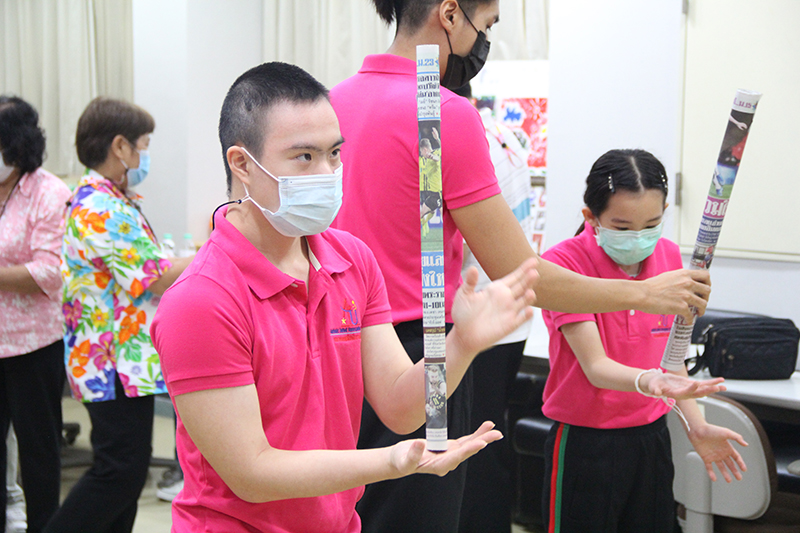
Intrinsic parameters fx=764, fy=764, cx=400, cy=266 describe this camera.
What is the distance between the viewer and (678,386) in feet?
4.80

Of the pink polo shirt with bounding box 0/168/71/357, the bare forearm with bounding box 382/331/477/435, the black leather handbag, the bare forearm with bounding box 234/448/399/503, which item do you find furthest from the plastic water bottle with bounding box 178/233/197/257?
the bare forearm with bounding box 234/448/399/503

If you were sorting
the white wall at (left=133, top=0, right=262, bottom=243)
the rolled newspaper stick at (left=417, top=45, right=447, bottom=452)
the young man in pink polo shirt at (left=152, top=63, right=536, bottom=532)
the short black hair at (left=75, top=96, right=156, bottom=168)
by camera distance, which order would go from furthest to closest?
the white wall at (left=133, top=0, right=262, bottom=243), the short black hair at (left=75, top=96, right=156, bottom=168), the young man in pink polo shirt at (left=152, top=63, right=536, bottom=532), the rolled newspaper stick at (left=417, top=45, right=447, bottom=452)

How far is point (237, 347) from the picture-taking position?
980 mm

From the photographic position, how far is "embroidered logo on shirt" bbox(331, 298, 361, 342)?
1133 mm

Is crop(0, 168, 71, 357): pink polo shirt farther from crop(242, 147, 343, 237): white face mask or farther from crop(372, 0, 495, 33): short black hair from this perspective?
crop(242, 147, 343, 237): white face mask

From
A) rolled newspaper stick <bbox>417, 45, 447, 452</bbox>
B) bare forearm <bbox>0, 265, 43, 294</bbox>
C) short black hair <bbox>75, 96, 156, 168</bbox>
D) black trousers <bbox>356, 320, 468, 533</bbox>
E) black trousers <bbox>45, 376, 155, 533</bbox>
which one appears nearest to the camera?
rolled newspaper stick <bbox>417, 45, 447, 452</bbox>

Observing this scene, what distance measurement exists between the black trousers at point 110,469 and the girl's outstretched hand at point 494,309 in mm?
1758

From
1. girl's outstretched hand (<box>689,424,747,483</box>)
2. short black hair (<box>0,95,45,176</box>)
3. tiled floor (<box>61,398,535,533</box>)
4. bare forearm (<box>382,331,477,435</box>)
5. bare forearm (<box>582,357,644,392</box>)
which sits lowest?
tiled floor (<box>61,398,535,533</box>)

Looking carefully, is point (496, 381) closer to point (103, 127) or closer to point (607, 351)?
point (607, 351)

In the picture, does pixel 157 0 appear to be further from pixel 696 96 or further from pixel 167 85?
pixel 696 96

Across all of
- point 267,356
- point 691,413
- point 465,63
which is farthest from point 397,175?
point 691,413

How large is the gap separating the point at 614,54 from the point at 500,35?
2.43ft

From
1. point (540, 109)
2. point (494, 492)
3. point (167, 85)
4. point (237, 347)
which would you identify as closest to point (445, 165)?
point (237, 347)

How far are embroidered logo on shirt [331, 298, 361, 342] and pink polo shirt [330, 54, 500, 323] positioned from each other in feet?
0.89
